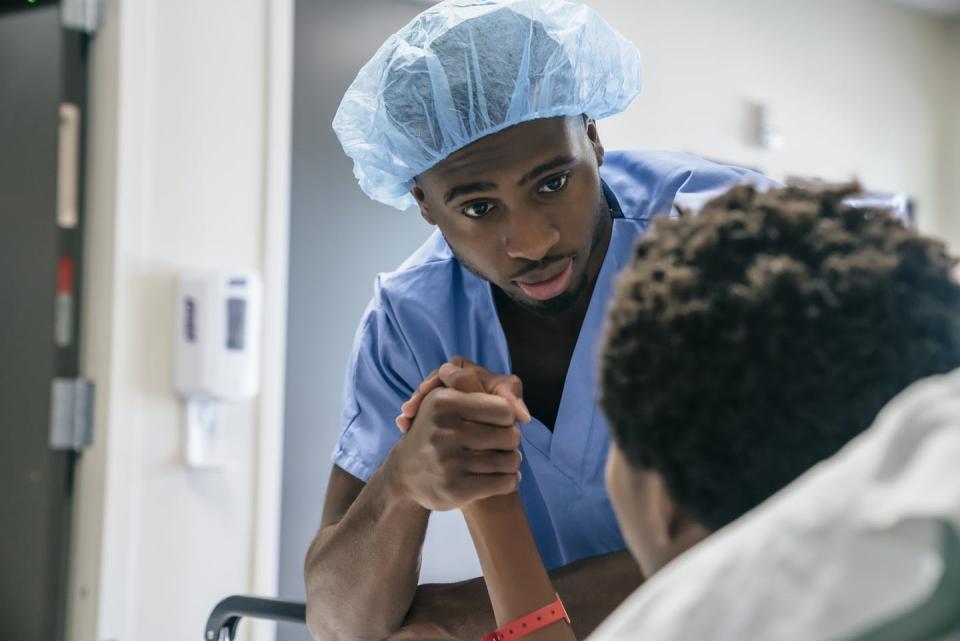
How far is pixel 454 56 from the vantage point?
1166mm

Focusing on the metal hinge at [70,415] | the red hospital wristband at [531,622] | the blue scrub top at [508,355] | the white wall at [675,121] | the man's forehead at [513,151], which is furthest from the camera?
the white wall at [675,121]

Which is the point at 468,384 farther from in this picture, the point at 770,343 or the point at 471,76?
the point at 770,343

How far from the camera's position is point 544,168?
44.0 inches

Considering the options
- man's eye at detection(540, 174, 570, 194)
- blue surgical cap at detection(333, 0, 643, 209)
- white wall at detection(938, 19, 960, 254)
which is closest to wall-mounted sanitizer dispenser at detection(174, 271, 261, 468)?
blue surgical cap at detection(333, 0, 643, 209)

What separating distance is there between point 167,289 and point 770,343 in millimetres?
1832

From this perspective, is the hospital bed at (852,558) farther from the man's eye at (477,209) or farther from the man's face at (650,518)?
the man's eye at (477,209)

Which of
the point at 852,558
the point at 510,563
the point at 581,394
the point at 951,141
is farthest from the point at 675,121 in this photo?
the point at 852,558

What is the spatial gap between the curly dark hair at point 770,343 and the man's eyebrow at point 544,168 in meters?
0.53

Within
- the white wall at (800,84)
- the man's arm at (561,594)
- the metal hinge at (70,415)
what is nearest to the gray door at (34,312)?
the metal hinge at (70,415)

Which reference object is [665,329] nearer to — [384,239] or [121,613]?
[121,613]

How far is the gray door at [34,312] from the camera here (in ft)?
6.73

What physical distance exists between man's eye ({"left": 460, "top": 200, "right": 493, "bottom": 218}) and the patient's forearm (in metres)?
0.33

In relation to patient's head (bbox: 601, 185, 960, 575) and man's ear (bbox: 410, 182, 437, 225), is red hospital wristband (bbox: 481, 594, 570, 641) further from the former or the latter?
man's ear (bbox: 410, 182, 437, 225)

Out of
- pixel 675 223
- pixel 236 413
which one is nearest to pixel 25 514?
pixel 236 413
